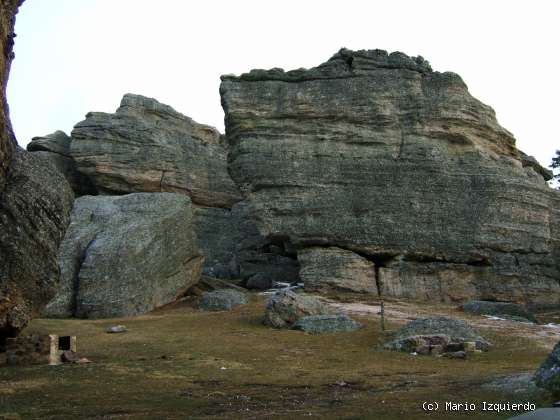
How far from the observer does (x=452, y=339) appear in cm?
2541

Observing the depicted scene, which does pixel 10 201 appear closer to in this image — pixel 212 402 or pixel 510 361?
pixel 212 402

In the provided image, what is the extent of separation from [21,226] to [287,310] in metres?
13.7

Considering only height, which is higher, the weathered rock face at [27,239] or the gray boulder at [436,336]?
the weathered rock face at [27,239]

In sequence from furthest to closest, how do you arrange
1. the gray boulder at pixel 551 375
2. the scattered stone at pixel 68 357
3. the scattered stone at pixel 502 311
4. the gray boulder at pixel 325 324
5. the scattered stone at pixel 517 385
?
the scattered stone at pixel 502 311 → the gray boulder at pixel 325 324 → the scattered stone at pixel 68 357 → the scattered stone at pixel 517 385 → the gray boulder at pixel 551 375

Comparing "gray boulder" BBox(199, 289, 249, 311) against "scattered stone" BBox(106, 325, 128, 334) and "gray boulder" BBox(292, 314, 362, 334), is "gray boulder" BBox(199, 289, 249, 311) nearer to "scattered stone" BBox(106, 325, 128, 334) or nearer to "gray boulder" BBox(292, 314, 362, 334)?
"gray boulder" BBox(292, 314, 362, 334)

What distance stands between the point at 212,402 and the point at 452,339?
13180 millimetres

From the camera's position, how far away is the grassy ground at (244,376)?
14.0 meters

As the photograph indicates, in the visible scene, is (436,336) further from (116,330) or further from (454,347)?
(116,330)

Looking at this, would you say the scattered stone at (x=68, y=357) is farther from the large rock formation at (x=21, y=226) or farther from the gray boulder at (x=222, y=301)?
the gray boulder at (x=222, y=301)

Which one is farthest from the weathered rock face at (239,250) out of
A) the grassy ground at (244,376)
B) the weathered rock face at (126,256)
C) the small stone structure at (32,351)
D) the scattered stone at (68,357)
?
the small stone structure at (32,351)

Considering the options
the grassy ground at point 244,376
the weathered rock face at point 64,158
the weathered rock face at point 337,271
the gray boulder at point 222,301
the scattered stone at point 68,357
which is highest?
the weathered rock face at point 64,158

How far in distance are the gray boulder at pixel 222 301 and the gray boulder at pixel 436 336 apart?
11662 mm

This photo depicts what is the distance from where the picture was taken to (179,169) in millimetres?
54562

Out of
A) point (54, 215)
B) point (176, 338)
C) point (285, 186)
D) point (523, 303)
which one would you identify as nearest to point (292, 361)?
point (176, 338)
